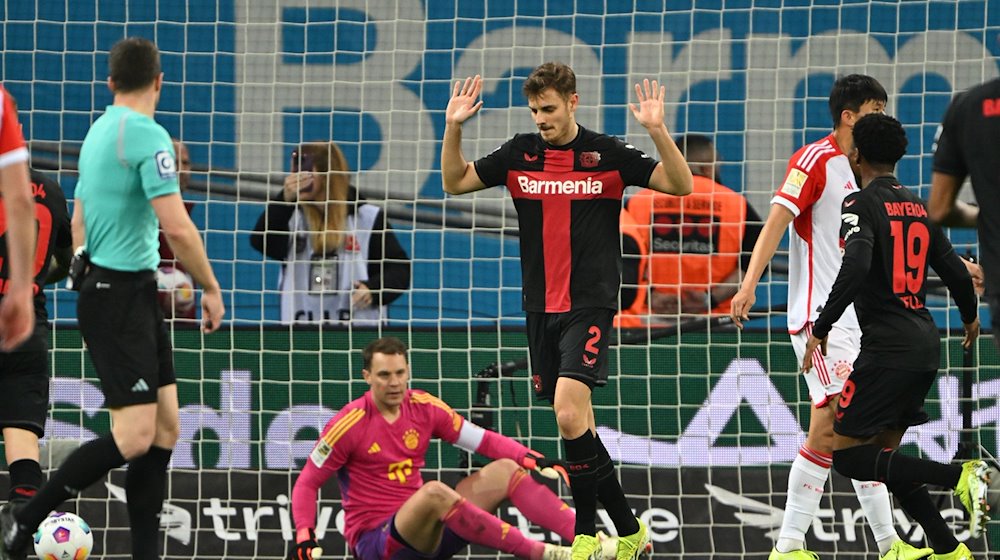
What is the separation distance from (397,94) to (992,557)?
17.0ft

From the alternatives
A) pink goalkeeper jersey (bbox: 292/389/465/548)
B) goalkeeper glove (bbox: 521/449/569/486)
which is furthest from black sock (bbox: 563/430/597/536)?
pink goalkeeper jersey (bbox: 292/389/465/548)

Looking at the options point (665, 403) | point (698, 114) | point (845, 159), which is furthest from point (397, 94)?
point (845, 159)

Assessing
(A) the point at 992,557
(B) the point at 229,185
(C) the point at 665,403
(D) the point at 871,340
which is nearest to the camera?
(D) the point at 871,340

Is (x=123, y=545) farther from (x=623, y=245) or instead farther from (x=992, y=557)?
(x=992, y=557)

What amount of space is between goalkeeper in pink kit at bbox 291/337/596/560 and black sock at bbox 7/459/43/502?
119 centimetres

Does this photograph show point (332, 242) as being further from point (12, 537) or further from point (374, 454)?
point (12, 537)

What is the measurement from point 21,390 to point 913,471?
148 inches

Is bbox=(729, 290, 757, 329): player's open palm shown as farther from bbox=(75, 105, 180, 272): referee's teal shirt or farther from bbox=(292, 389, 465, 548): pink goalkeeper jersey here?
bbox=(75, 105, 180, 272): referee's teal shirt

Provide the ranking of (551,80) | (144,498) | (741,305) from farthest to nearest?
1. (741,305)
2. (551,80)
3. (144,498)

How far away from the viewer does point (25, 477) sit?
6.16m

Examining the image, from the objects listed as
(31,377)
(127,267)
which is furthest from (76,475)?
(31,377)

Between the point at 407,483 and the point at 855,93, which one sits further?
the point at 407,483

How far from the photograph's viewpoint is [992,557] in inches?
307

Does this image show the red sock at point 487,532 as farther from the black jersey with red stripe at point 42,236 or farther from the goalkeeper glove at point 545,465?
the black jersey with red stripe at point 42,236
